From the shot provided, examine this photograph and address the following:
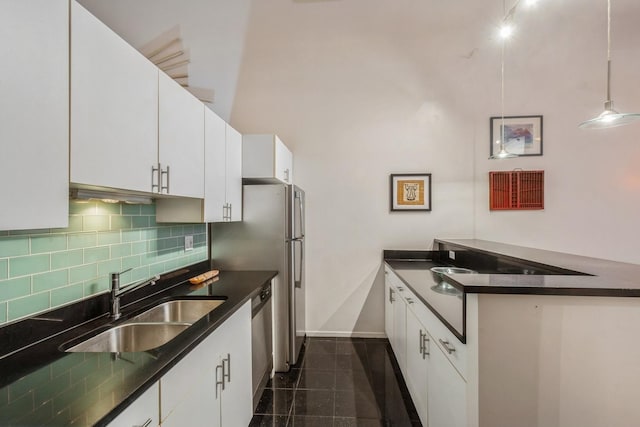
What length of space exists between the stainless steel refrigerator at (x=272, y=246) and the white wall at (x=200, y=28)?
1392 millimetres

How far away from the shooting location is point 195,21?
2.78 m

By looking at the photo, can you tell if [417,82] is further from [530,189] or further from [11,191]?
[11,191]

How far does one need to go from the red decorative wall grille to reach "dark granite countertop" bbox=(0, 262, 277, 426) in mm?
3018

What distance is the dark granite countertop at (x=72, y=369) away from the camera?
0.77m

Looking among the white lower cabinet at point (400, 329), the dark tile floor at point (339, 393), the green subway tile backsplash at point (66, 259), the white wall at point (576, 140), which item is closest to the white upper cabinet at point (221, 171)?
the green subway tile backsplash at point (66, 259)

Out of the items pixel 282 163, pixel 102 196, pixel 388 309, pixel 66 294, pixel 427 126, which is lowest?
pixel 388 309

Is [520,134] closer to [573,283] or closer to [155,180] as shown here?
[573,283]

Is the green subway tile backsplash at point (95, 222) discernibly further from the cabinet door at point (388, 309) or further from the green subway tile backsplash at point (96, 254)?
the cabinet door at point (388, 309)

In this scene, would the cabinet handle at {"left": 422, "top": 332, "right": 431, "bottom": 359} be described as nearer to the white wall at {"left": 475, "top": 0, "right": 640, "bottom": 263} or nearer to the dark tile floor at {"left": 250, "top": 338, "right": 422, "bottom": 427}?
the dark tile floor at {"left": 250, "top": 338, "right": 422, "bottom": 427}

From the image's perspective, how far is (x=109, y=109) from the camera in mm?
1136

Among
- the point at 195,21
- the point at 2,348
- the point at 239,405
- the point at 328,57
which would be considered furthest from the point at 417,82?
the point at 2,348

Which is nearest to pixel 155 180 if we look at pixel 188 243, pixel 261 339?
pixel 188 243

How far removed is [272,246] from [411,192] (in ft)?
5.52

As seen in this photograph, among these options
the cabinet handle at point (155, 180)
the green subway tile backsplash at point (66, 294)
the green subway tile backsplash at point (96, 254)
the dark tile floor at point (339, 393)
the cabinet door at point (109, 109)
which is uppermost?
the cabinet door at point (109, 109)
